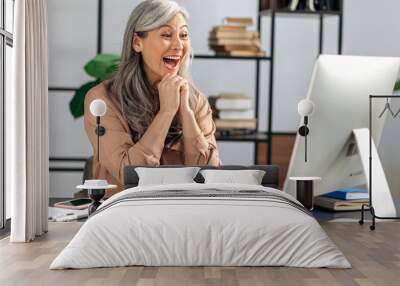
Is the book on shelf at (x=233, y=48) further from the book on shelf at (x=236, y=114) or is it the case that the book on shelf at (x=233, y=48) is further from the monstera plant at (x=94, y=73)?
the monstera plant at (x=94, y=73)

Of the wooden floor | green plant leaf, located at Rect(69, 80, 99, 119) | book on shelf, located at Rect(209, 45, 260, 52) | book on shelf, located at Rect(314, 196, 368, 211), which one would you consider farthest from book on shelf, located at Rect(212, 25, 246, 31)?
the wooden floor

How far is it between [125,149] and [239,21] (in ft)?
4.90

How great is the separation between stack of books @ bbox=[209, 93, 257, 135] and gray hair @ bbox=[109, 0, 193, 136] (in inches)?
11.0

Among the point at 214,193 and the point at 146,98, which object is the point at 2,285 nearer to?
the point at 214,193

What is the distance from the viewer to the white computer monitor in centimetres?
554

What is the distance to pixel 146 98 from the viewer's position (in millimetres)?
6477

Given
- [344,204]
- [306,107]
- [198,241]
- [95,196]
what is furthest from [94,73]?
[198,241]

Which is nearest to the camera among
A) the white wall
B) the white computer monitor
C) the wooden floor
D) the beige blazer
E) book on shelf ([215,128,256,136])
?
the wooden floor

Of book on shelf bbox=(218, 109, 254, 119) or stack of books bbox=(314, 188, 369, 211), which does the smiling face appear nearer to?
book on shelf bbox=(218, 109, 254, 119)

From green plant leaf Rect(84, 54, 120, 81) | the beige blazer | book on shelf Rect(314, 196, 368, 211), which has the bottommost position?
book on shelf Rect(314, 196, 368, 211)

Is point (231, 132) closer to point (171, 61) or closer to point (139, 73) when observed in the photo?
point (171, 61)

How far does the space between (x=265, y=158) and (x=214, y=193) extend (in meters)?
2.41

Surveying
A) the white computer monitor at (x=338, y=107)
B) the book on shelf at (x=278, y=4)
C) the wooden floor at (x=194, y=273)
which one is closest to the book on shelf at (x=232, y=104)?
the book on shelf at (x=278, y=4)

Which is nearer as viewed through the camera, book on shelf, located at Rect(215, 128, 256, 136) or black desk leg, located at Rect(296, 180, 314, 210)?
black desk leg, located at Rect(296, 180, 314, 210)
